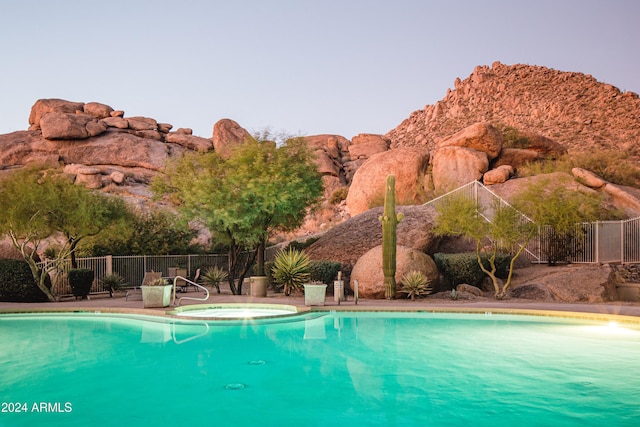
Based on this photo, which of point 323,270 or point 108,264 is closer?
point 323,270

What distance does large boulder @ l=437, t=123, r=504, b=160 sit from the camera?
3052 centimetres

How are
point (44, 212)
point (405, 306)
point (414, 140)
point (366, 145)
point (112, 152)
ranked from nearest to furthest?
1. point (405, 306)
2. point (44, 212)
3. point (112, 152)
4. point (414, 140)
5. point (366, 145)

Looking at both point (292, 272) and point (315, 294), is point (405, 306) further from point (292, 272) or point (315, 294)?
point (292, 272)

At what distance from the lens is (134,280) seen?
68.9 ft

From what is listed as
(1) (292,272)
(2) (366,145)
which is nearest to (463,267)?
(1) (292,272)

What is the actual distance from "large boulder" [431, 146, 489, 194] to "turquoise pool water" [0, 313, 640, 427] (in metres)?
18.0

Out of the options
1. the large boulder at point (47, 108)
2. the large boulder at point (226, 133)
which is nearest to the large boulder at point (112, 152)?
the large boulder at point (47, 108)

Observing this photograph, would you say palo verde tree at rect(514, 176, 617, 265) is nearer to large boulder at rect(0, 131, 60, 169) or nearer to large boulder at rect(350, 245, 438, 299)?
large boulder at rect(350, 245, 438, 299)

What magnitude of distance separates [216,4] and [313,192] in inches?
412

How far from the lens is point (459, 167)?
29.9 m

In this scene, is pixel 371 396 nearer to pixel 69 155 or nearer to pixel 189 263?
pixel 189 263

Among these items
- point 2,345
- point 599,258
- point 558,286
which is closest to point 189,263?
point 2,345

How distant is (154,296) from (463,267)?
9920mm

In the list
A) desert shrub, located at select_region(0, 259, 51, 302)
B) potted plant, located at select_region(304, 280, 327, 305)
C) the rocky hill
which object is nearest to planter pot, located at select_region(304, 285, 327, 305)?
potted plant, located at select_region(304, 280, 327, 305)
